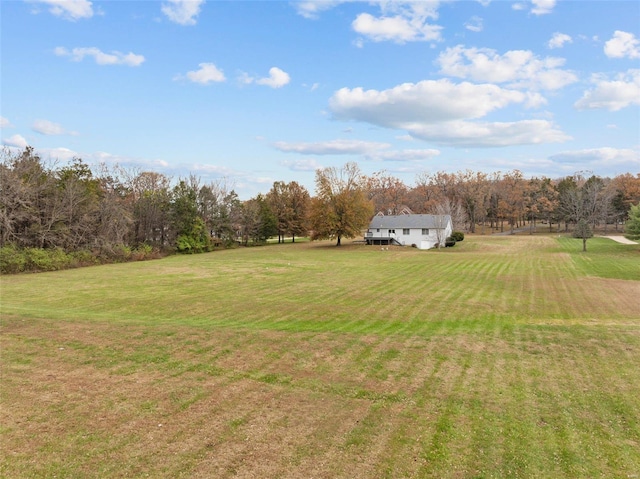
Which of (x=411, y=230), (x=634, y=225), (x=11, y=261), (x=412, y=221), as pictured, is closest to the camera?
(x=11, y=261)

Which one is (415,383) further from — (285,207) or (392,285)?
(285,207)

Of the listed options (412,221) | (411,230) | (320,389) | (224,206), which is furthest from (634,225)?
(224,206)

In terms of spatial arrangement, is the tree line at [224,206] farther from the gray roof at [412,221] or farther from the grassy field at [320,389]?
the grassy field at [320,389]

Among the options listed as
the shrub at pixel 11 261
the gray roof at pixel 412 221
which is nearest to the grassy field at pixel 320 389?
the shrub at pixel 11 261

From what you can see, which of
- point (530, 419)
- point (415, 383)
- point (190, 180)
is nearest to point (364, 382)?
point (415, 383)

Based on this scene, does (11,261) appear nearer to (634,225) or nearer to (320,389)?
(320,389)

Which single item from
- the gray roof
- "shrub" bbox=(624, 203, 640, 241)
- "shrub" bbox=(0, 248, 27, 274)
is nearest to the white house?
the gray roof

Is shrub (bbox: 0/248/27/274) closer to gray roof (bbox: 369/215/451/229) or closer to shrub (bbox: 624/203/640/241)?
gray roof (bbox: 369/215/451/229)
